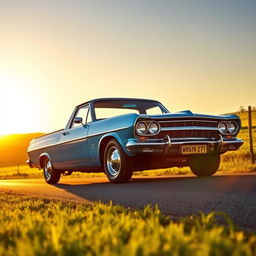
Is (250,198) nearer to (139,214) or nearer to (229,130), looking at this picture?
(139,214)

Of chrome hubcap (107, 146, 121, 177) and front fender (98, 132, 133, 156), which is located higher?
front fender (98, 132, 133, 156)

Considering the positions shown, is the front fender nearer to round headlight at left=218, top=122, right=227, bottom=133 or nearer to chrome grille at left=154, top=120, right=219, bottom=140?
chrome grille at left=154, top=120, right=219, bottom=140

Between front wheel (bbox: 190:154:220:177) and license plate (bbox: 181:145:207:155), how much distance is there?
71cm

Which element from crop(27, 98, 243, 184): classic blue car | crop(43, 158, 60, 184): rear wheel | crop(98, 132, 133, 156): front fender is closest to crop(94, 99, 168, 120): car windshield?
crop(27, 98, 243, 184): classic blue car

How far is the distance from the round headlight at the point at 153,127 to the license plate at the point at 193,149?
555 millimetres

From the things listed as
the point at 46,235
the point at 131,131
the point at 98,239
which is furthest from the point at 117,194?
the point at 98,239

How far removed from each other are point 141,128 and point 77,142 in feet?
7.05

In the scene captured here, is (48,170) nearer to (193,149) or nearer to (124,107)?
(124,107)

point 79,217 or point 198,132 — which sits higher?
point 198,132

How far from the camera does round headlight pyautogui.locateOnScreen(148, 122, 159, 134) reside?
694cm

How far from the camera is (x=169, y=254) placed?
5.73 ft

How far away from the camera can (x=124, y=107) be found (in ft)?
29.2

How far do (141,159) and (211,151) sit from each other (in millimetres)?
1306

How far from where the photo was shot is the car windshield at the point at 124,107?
8.55 metres
